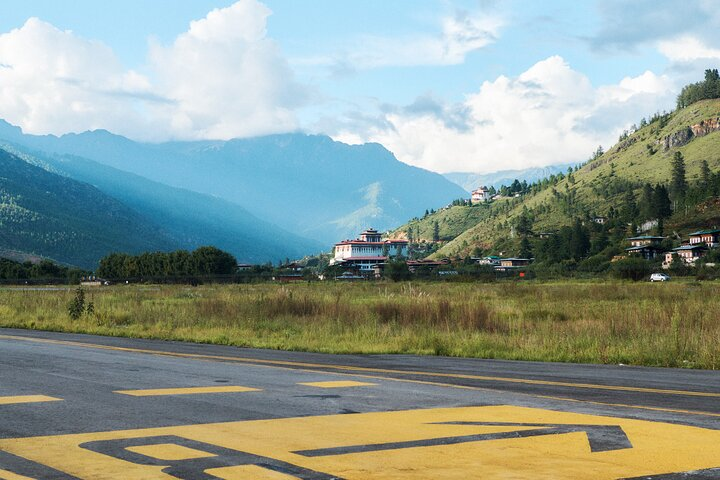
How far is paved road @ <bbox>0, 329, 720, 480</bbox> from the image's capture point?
7145 mm

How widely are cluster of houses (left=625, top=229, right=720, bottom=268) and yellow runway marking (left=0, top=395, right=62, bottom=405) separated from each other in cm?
13822

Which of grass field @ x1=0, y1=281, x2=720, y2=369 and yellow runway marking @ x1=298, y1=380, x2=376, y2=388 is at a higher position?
grass field @ x1=0, y1=281, x2=720, y2=369

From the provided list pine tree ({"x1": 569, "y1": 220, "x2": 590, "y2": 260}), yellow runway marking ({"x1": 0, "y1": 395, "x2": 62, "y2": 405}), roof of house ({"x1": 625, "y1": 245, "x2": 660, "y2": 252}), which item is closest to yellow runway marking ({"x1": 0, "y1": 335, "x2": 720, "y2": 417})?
yellow runway marking ({"x1": 0, "y1": 395, "x2": 62, "y2": 405})

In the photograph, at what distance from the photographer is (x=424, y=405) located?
36.1ft

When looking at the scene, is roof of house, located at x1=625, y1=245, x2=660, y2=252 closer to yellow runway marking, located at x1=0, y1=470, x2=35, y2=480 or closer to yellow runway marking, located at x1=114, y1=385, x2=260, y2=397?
yellow runway marking, located at x1=114, y1=385, x2=260, y2=397

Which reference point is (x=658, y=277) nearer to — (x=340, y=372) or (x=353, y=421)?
(x=340, y=372)

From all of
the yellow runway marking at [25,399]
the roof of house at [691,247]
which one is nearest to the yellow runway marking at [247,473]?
the yellow runway marking at [25,399]

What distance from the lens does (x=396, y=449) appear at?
793 cm

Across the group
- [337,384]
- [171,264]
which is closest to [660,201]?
[171,264]

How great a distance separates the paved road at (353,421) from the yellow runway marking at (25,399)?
0.03 meters

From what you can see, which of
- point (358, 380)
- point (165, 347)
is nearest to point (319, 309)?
point (165, 347)

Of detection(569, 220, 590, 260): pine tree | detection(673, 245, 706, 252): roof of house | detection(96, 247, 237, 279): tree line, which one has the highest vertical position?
detection(569, 220, 590, 260): pine tree

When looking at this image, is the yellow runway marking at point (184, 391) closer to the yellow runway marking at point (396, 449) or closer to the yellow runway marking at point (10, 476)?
the yellow runway marking at point (396, 449)

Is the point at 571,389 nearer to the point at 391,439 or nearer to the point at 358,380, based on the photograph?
the point at 358,380
